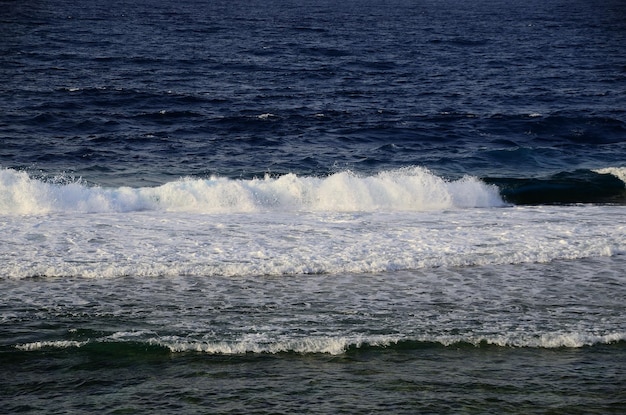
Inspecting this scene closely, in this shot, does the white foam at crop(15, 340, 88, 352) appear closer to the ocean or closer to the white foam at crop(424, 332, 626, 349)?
the ocean

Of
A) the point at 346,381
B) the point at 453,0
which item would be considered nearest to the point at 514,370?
the point at 346,381

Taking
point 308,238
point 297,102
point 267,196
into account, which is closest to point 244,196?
point 267,196

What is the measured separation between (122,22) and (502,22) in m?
31.3

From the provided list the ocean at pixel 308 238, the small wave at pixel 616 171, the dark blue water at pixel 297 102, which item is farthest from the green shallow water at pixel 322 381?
the small wave at pixel 616 171

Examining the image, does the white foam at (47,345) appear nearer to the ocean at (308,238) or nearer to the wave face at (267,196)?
the ocean at (308,238)

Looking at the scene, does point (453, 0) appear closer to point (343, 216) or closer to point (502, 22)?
point (502, 22)

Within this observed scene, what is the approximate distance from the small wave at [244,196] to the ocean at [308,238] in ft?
0.19

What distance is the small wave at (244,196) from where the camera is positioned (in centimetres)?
1723

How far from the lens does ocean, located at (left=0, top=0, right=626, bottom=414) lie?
8.59 meters

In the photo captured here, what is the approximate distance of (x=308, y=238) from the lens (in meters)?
14.6

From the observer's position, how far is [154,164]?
22188 mm

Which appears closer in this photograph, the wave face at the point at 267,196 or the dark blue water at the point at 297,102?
the wave face at the point at 267,196

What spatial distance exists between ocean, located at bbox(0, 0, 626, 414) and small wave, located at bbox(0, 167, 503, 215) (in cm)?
6

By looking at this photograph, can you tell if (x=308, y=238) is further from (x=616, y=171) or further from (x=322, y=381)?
(x=616, y=171)
